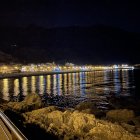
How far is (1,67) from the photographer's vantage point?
180 metres

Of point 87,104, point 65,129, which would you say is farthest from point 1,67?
point 65,129

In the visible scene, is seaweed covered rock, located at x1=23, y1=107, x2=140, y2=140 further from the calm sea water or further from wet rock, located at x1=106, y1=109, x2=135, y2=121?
the calm sea water

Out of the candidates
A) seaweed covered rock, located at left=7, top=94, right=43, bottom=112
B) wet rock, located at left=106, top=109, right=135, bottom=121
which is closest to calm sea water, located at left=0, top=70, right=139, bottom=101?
seaweed covered rock, located at left=7, top=94, right=43, bottom=112

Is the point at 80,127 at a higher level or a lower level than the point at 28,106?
lower

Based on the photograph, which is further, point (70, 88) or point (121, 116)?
point (70, 88)

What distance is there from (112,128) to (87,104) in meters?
14.1

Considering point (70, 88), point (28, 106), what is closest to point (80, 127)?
point (28, 106)

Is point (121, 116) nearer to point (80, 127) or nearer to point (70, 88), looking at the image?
point (80, 127)

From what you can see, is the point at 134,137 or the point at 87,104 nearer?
the point at 134,137

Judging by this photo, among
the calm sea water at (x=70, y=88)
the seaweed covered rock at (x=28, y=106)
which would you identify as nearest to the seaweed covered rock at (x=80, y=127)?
the seaweed covered rock at (x=28, y=106)

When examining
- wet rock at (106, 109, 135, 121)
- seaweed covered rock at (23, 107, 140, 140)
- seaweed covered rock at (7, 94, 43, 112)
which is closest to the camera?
seaweed covered rock at (23, 107, 140, 140)

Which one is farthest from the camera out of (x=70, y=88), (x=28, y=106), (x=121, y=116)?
(x=70, y=88)

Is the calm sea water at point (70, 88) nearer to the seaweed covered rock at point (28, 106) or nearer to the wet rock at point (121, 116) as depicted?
the seaweed covered rock at point (28, 106)

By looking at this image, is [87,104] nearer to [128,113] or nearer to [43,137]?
[128,113]
